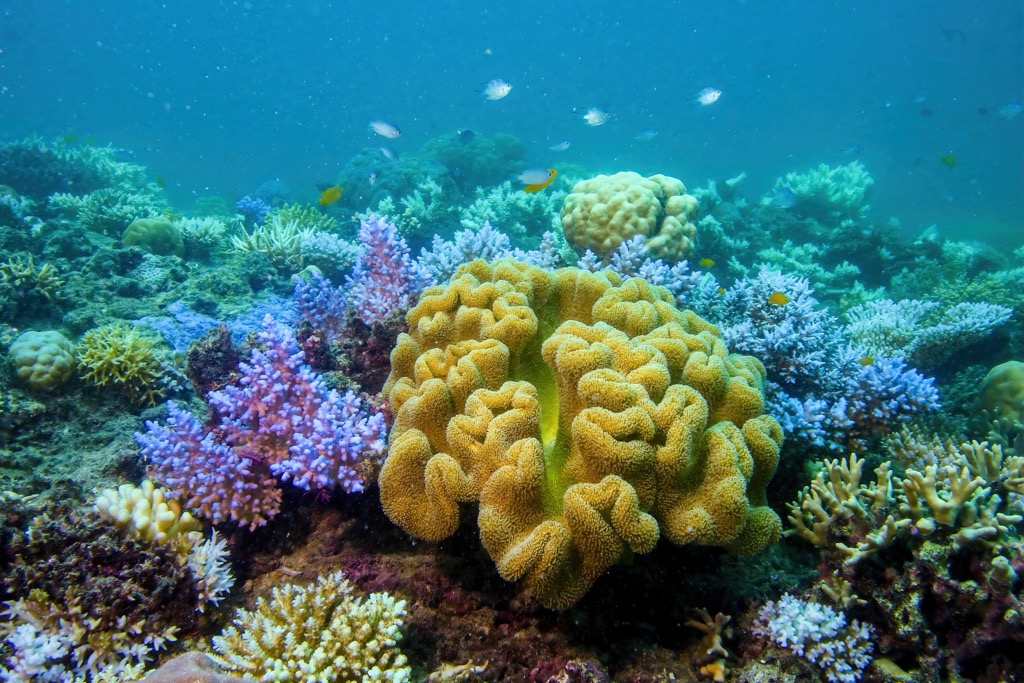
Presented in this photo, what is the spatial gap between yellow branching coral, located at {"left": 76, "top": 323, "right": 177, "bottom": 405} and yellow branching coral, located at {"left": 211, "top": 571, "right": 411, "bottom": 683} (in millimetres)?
2727

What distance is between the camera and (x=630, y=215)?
6727 millimetres

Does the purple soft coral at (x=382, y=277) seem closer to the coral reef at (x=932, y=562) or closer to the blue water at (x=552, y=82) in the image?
the coral reef at (x=932, y=562)

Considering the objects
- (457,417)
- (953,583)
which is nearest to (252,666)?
(457,417)

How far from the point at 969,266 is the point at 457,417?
1449 centimetres

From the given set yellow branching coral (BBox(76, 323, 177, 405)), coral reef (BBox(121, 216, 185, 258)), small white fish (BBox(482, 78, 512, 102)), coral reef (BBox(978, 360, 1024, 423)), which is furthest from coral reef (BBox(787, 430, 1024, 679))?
small white fish (BBox(482, 78, 512, 102))

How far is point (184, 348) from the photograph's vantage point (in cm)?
527

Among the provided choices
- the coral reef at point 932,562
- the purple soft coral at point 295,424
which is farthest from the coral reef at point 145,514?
the coral reef at point 932,562

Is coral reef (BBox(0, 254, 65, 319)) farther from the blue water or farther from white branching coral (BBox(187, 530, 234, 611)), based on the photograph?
the blue water

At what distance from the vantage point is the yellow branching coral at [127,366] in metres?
4.11

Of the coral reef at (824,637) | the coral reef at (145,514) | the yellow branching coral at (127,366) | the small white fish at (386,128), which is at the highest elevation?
the small white fish at (386,128)

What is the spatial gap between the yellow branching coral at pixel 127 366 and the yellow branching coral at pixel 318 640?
8.95 feet

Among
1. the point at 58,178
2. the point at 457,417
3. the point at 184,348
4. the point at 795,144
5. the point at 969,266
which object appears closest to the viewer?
the point at 457,417

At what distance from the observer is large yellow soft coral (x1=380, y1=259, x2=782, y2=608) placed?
222cm

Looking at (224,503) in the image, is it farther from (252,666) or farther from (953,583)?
(953,583)
